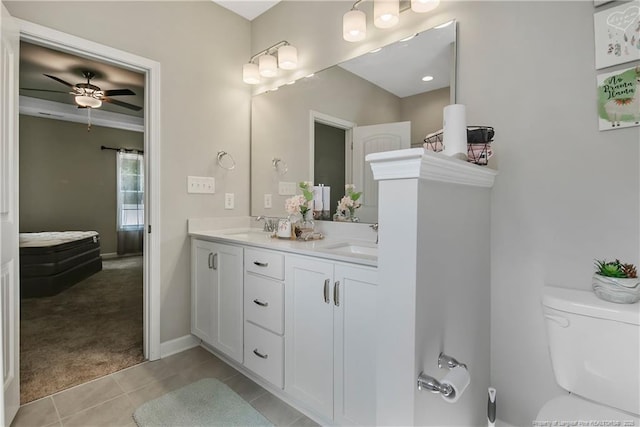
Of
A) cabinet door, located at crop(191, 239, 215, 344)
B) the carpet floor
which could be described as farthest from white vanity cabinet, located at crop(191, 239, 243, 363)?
the carpet floor

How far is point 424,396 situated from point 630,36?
1.49 metres

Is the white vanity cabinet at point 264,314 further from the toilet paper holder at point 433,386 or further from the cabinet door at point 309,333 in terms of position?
the toilet paper holder at point 433,386

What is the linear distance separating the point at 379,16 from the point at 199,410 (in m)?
2.33

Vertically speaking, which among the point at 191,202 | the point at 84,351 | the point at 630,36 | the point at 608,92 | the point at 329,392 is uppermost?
the point at 630,36

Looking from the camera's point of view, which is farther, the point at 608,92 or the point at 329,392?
the point at 329,392

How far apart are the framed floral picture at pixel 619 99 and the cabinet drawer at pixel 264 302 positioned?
1.57 m

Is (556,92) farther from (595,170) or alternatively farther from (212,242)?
(212,242)

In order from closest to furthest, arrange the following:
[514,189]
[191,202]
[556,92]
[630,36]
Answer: [630,36] < [556,92] < [514,189] < [191,202]

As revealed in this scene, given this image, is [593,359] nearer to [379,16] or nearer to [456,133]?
[456,133]

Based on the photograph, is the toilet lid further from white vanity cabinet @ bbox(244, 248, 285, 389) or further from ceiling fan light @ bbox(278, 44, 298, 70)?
ceiling fan light @ bbox(278, 44, 298, 70)

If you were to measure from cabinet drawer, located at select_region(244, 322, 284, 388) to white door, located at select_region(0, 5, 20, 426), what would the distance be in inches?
41.9

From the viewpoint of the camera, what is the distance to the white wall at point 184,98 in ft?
6.67

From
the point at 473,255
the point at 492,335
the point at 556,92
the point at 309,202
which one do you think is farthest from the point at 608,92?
the point at 309,202

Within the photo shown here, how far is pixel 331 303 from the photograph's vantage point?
139 cm
